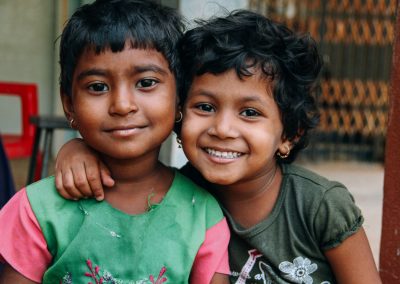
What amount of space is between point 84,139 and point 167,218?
361 millimetres

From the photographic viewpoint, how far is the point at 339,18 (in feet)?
27.3

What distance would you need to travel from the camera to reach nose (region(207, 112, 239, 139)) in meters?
2.05

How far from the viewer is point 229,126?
2062mm

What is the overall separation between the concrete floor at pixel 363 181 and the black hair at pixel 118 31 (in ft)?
7.36

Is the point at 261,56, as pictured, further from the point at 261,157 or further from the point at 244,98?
the point at 261,157

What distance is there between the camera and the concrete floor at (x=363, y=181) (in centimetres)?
478

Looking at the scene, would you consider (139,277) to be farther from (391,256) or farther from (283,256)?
(391,256)

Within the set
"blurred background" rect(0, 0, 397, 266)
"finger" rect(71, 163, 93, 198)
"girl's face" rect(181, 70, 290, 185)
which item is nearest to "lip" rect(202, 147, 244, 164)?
"girl's face" rect(181, 70, 290, 185)

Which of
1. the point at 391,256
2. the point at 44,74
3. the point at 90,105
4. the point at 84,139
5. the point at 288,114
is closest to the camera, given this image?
the point at 90,105

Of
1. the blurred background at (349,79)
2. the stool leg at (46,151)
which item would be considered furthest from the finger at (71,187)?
the blurred background at (349,79)

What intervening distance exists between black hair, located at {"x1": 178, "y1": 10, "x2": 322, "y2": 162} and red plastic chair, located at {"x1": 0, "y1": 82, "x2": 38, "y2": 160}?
9.28ft

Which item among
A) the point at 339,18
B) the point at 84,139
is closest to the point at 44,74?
the point at 84,139

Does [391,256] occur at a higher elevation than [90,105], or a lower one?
lower

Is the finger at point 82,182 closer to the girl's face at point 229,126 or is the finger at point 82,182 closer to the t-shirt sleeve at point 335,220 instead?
the girl's face at point 229,126
